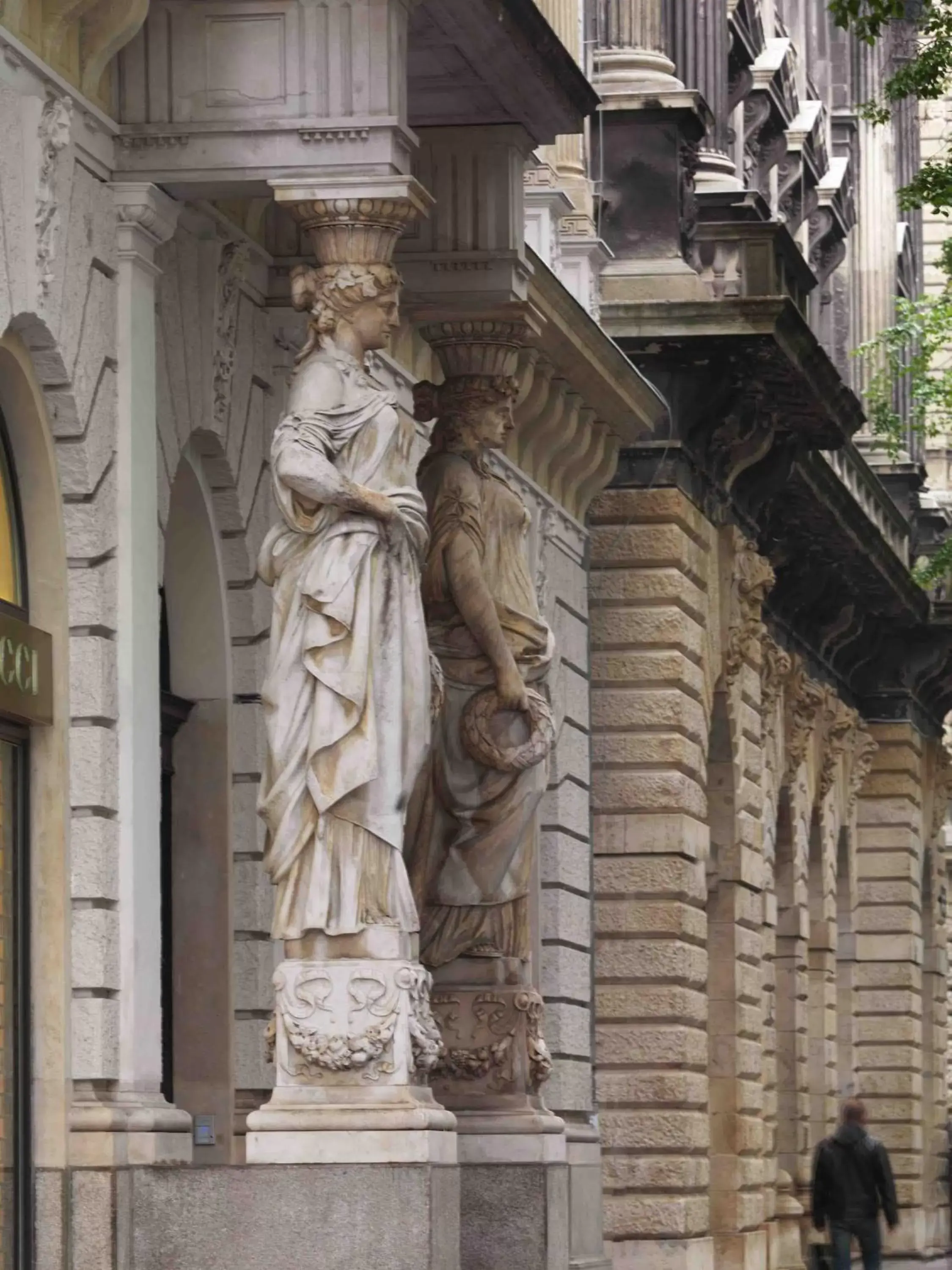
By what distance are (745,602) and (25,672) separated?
1852 centimetres

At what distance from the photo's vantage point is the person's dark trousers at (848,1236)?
2920cm

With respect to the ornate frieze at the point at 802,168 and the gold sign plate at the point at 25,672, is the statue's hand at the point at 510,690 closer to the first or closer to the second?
the gold sign plate at the point at 25,672

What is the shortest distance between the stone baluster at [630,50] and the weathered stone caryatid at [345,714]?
15.6 metres

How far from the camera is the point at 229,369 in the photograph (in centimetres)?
1875

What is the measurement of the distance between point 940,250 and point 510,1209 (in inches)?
1823

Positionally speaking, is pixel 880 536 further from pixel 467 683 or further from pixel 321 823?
pixel 321 823

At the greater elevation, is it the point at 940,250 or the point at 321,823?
the point at 940,250

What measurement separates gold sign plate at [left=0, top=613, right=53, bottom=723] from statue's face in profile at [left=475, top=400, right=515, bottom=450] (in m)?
3.61

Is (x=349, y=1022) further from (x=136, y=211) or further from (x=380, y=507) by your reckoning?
(x=136, y=211)

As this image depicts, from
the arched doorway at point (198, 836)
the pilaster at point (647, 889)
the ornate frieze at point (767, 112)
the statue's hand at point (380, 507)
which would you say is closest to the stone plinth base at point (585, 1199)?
the pilaster at point (647, 889)

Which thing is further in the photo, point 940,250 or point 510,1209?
point 940,250

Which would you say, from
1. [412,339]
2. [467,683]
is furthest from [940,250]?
[467,683]

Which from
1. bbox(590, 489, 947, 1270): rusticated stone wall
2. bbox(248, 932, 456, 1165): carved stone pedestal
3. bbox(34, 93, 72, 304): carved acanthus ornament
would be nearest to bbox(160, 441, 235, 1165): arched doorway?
bbox(248, 932, 456, 1165): carved stone pedestal

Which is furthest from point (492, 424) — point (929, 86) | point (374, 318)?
point (929, 86)
